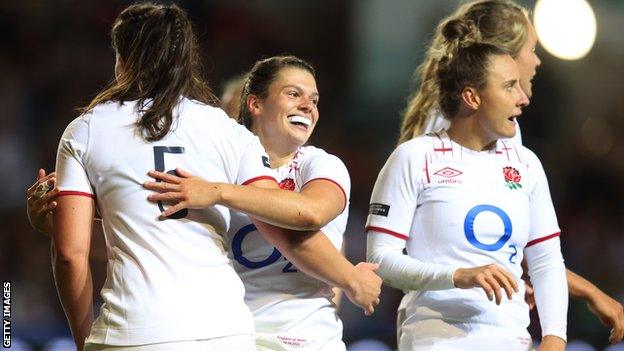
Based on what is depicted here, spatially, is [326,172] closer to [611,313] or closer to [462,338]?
[462,338]

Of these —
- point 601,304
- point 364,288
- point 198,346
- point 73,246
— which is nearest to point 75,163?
point 73,246

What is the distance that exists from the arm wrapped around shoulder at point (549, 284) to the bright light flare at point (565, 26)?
4.35 metres

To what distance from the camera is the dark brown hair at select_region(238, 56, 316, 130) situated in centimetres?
360

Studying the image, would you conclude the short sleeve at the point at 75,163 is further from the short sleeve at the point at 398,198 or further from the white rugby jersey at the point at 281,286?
the short sleeve at the point at 398,198

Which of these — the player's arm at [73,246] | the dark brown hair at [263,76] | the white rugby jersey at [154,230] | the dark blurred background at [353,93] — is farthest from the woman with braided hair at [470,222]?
the dark blurred background at [353,93]

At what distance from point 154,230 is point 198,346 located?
1.07ft

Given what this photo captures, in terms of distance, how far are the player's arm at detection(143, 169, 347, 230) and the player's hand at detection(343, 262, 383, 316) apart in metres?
0.22

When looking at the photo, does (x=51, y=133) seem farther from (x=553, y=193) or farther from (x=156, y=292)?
(x=156, y=292)

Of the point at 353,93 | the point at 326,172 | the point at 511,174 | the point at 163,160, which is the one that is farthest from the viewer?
the point at 353,93

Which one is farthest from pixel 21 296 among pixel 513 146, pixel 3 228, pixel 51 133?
pixel 513 146

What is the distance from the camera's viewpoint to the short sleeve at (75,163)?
2.79 m

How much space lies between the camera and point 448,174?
137 inches

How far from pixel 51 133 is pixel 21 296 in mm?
1372

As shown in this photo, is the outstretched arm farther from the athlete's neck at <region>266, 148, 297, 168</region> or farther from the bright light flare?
the bright light flare
